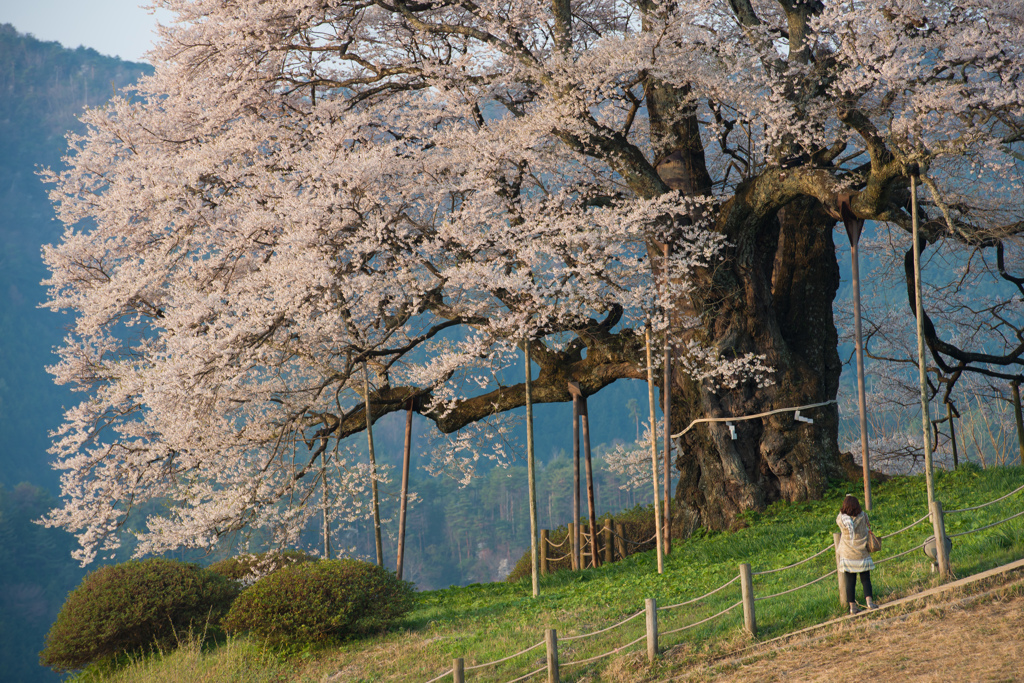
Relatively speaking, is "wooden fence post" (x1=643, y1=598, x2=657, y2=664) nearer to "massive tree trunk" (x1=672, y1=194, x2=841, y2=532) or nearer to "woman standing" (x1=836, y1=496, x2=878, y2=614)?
"woman standing" (x1=836, y1=496, x2=878, y2=614)

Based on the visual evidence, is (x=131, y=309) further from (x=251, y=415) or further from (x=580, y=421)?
(x=580, y=421)

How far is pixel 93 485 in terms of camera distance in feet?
39.3

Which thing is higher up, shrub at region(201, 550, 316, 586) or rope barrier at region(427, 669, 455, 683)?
shrub at region(201, 550, 316, 586)

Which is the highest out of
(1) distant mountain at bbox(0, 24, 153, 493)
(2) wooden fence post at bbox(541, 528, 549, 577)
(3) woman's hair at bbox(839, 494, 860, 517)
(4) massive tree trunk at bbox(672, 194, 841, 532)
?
(1) distant mountain at bbox(0, 24, 153, 493)

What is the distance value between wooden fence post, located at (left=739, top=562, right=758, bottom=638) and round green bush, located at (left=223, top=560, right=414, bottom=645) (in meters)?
4.59

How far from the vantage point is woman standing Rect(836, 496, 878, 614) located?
639 centimetres

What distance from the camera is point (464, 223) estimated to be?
10836 mm

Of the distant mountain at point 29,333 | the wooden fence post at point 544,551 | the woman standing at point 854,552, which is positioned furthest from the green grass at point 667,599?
the distant mountain at point 29,333

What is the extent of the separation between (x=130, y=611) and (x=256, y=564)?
86.7 inches

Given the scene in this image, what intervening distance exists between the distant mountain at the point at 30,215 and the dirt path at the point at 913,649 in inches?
2471

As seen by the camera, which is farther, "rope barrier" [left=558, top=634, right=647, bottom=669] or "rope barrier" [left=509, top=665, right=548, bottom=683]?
"rope barrier" [left=509, top=665, right=548, bottom=683]

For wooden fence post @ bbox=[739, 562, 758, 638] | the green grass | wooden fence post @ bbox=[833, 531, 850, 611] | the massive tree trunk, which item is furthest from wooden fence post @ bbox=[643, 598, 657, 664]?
the massive tree trunk

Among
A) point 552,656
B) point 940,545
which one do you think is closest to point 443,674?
point 552,656

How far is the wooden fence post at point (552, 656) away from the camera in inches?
267
